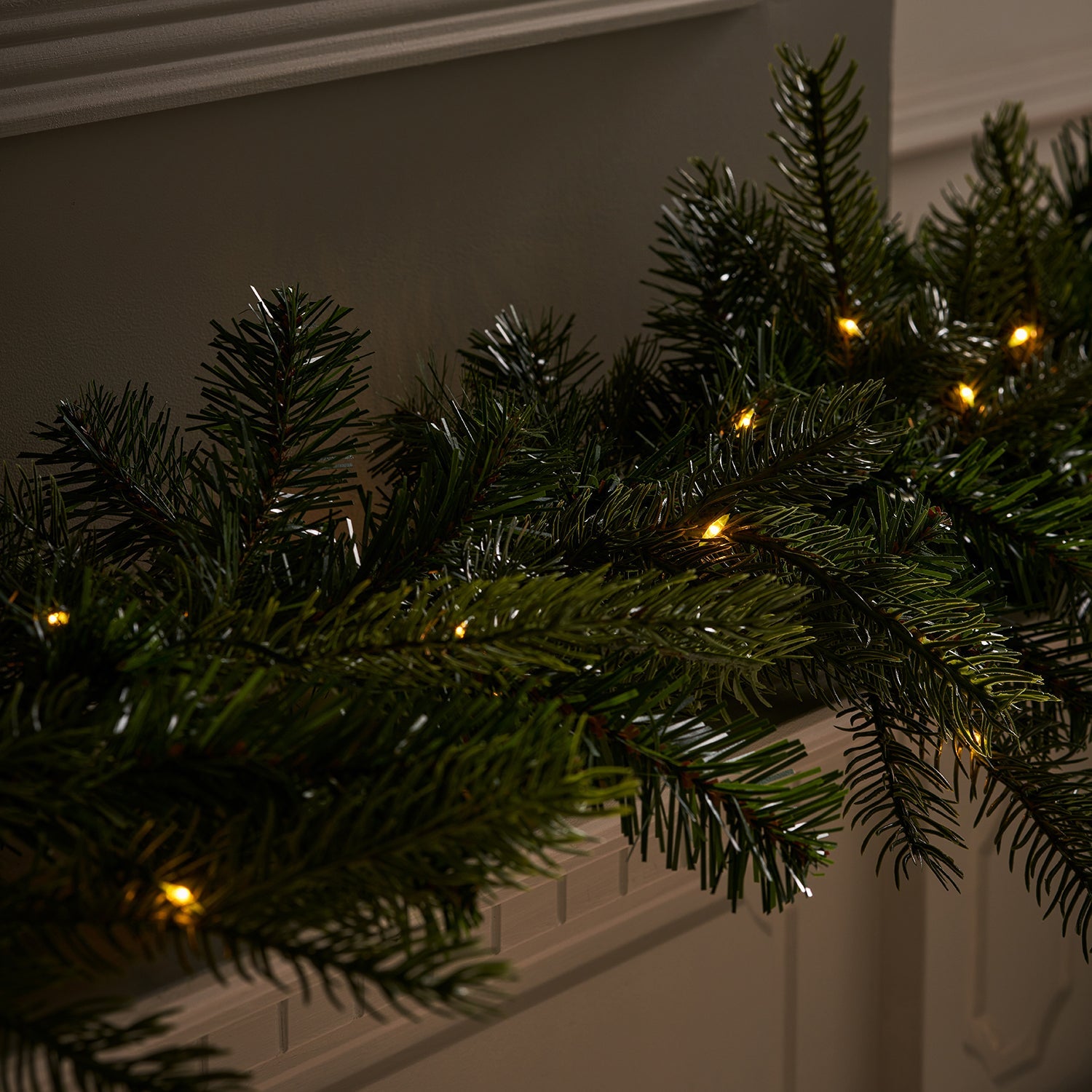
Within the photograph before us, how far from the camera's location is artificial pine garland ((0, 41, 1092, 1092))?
247 millimetres

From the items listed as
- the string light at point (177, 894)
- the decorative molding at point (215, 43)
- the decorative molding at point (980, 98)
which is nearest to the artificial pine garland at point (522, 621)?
the string light at point (177, 894)

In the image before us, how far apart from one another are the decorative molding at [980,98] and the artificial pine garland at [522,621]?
1.47 feet

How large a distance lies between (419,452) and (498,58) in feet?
0.73

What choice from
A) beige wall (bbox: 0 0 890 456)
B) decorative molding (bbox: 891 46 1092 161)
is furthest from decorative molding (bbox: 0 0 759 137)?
decorative molding (bbox: 891 46 1092 161)

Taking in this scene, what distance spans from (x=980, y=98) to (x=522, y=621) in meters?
0.93

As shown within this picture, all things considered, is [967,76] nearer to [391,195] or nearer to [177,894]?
[391,195]

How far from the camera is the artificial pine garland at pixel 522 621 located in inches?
9.7

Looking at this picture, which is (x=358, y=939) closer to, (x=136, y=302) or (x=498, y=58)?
(x=136, y=302)

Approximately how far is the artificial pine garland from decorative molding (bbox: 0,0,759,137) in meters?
0.12

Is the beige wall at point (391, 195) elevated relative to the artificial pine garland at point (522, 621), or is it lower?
elevated

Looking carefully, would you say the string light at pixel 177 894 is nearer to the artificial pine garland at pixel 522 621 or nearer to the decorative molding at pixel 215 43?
the artificial pine garland at pixel 522 621

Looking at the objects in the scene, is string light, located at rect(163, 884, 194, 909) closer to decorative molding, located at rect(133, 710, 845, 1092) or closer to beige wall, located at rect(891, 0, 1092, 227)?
decorative molding, located at rect(133, 710, 845, 1092)

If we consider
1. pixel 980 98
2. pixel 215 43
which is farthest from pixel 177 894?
pixel 980 98

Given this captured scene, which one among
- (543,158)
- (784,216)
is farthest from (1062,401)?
(543,158)
